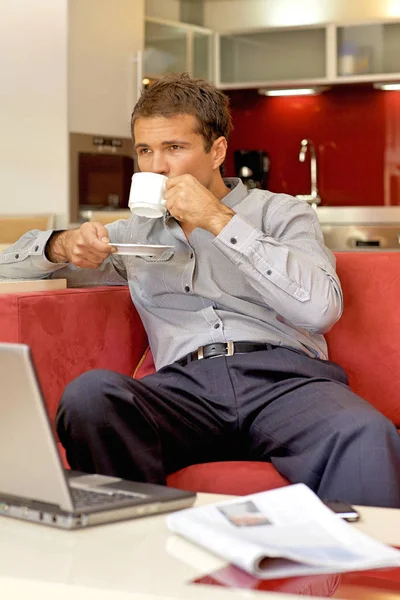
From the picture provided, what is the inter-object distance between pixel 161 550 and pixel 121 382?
789 mm

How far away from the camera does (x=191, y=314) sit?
7.14 ft

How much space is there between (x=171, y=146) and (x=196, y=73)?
3895 mm

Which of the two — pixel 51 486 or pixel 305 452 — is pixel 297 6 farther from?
pixel 51 486

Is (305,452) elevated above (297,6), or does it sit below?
below

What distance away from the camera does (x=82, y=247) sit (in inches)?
84.7

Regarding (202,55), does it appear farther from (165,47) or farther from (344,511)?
(344,511)

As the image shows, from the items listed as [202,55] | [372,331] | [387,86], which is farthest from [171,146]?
[387,86]

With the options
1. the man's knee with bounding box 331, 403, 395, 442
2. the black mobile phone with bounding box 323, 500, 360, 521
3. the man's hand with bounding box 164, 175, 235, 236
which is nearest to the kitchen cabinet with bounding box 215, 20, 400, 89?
the man's hand with bounding box 164, 175, 235, 236

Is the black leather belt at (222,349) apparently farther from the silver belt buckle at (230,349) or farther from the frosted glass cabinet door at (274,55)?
the frosted glass cabinet door at (274,55)

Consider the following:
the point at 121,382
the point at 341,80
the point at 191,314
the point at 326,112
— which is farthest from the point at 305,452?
the point at 326,112

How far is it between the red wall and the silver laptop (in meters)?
5.25

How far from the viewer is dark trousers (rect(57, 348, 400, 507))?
5.54 ft

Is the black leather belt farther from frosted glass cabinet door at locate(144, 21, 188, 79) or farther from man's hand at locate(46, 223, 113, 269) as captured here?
frosted glass cabinet door at locate(144, 21, 188, 79)

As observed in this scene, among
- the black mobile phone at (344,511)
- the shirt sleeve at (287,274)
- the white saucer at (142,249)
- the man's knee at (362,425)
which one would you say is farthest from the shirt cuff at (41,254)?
the black mobile phone at (344,511)
